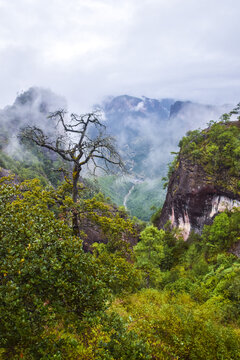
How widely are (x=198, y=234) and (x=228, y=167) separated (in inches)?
470

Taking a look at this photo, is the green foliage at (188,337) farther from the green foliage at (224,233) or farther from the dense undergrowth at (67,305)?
the green foliage at (224,233)

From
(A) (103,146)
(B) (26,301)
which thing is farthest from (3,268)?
(A) (103,146)

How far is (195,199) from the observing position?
35.3 m

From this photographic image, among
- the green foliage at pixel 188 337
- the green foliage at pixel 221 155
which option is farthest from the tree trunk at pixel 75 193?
the green foliage at pixel 221 155

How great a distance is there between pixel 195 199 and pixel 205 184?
303 centimetres

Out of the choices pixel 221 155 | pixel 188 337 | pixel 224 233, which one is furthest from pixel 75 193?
pixel 221 155

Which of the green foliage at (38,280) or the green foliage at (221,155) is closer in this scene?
the green foliage at (38,280)

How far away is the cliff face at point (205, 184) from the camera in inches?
1255

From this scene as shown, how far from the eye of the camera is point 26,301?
4910 mm

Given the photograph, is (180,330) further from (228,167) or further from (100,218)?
(228,167)

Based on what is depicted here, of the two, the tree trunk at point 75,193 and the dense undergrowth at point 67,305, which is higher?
the tree trunk at point 75,193

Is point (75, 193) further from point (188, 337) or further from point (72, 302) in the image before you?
point (188, 337)

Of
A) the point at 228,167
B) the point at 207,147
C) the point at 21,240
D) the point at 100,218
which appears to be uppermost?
the point at 207,147

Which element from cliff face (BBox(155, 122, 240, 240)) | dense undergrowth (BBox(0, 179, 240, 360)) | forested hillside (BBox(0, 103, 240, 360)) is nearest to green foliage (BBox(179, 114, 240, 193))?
cliff face (BBox(155, 122, 240, 240))
